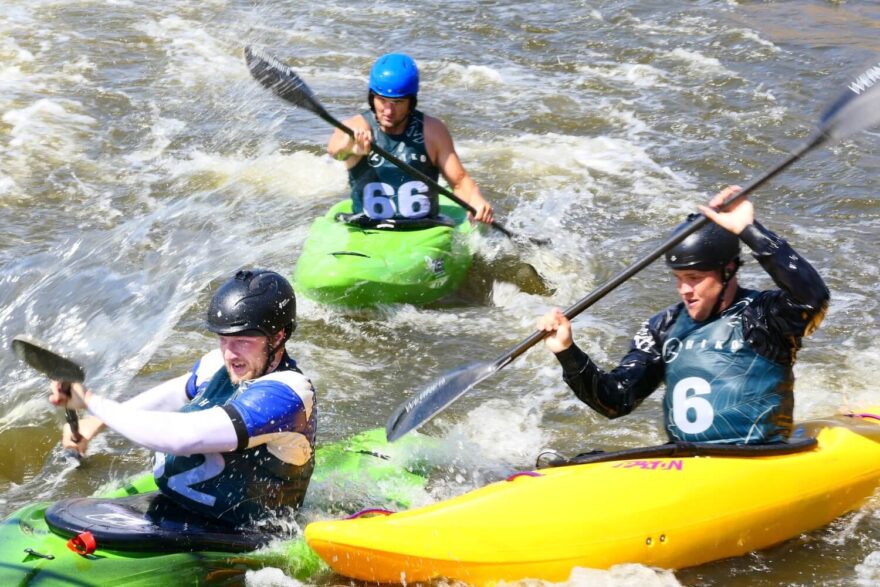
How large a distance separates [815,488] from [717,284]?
0.98m

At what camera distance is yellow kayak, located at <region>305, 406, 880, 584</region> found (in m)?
4.24

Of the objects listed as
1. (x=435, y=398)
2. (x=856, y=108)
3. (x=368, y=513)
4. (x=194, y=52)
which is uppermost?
(x=856, y=108)

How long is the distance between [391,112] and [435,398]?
3038 millimetres

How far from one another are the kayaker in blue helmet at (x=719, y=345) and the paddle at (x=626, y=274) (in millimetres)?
245

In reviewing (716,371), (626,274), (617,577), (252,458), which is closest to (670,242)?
(626,274)

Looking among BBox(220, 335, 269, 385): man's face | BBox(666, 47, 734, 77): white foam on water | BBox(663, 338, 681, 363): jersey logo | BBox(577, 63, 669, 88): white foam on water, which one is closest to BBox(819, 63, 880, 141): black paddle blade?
BBox(663, 338, 681, 363): jersey logo

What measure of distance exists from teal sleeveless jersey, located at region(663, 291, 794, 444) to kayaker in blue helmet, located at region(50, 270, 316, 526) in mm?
1547

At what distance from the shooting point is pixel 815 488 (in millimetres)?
4785

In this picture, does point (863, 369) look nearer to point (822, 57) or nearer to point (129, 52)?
point (822, 57)

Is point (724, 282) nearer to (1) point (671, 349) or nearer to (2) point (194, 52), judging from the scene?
(1) point (671, 349)

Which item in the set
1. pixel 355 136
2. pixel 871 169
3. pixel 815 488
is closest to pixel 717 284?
pixel 815 488

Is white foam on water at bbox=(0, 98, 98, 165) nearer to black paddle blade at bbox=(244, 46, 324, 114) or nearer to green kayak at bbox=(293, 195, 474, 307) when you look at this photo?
black paddle blade at bbox=(244, 46, 324, 114)

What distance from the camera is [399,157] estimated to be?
7664 millimetres

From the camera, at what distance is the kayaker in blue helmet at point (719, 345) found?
4.37 meters
